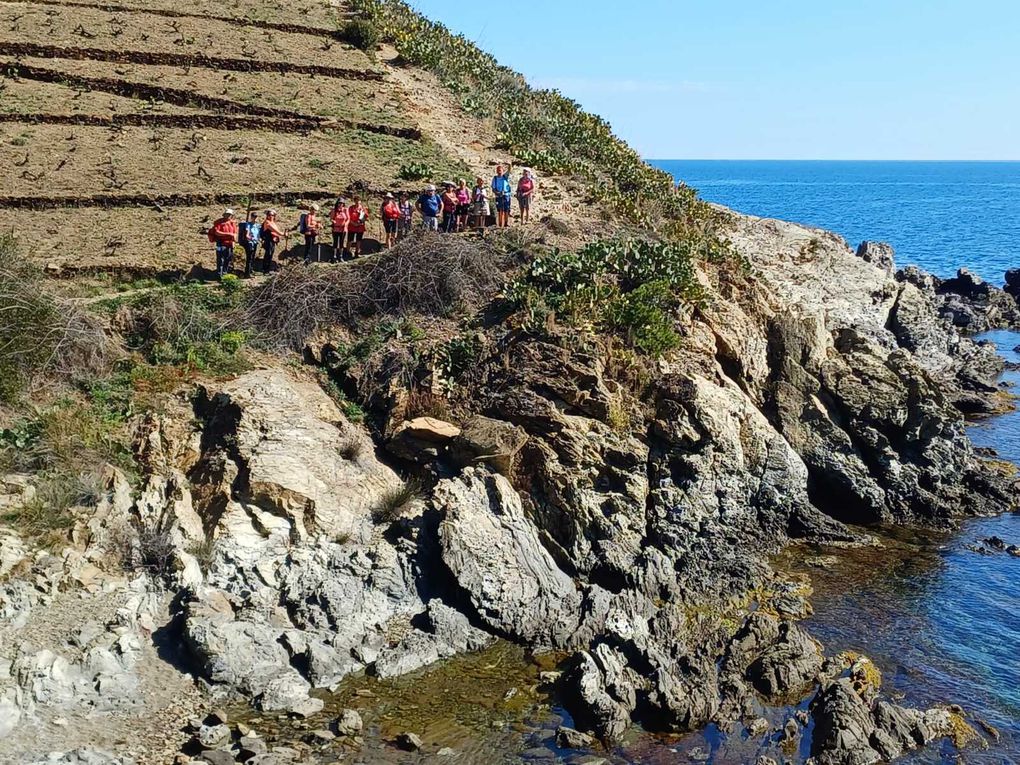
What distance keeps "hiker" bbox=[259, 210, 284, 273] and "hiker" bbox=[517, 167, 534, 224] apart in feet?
20.7

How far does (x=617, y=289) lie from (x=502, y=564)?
291 inches

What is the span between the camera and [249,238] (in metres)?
20.7

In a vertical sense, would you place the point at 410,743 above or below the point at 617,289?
below

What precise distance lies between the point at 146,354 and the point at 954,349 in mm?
26908

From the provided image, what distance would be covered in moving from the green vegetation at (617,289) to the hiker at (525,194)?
389 centimetres

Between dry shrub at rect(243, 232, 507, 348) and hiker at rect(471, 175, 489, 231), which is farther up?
hiker at rect(471, 175, 489, 231)

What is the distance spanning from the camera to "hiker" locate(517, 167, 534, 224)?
2369 centimetres

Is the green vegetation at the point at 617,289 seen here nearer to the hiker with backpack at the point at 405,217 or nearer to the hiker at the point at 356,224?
the hiker with backpack at the point at 405,217

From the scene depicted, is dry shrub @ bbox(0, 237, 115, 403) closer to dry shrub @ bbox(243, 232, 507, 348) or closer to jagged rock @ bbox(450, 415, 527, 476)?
dry shrub @ bbox(243, 232, 507, 348)

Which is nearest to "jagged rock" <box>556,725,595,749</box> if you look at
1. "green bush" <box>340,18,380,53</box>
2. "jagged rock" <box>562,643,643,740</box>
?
"jagged rock" <box>562,643,643,740</box>

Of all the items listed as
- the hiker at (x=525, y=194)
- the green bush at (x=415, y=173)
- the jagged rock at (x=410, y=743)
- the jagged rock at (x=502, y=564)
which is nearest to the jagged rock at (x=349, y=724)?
the jagged rock at (x=410, y=743)

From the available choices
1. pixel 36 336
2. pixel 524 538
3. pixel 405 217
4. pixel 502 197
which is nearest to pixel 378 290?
pixel 405 217

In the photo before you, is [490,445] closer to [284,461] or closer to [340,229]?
[284,461]

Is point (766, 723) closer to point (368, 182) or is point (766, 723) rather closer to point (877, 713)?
point (877, 713)
